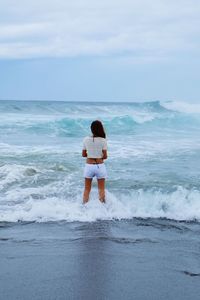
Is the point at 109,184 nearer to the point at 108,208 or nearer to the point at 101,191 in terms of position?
the point at 101,191

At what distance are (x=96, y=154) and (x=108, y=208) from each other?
0.95 metres

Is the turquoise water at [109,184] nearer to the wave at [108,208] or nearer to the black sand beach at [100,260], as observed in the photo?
the wave at [108,208]

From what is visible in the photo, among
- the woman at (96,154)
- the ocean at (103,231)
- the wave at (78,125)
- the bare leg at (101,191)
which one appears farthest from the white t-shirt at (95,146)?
the wave at (78,125)

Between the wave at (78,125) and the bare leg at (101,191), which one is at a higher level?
the wave at (78,125)

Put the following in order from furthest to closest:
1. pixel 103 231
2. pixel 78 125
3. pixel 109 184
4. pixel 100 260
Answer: pixel 78 125, pixel 109 184, pixel 103 231, pixel 100 260

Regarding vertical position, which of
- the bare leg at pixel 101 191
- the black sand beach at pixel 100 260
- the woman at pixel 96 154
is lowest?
the black sand beach at pixel 100 260

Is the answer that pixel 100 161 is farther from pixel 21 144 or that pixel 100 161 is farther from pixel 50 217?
pixel 21 144

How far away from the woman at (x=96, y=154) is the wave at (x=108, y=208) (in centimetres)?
32

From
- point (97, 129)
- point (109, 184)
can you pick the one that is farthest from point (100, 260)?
point (109, 184)

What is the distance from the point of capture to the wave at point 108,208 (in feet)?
26.2

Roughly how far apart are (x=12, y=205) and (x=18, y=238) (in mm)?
2157

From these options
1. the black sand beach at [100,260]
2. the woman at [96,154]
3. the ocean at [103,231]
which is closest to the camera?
the black sand beach at [100,260]

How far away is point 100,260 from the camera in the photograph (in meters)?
5.78

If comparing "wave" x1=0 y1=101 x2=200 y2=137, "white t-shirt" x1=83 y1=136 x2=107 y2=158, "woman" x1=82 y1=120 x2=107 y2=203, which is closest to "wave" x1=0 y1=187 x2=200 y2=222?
"woman" x1=82 y1=120 x2=107 y2=203
